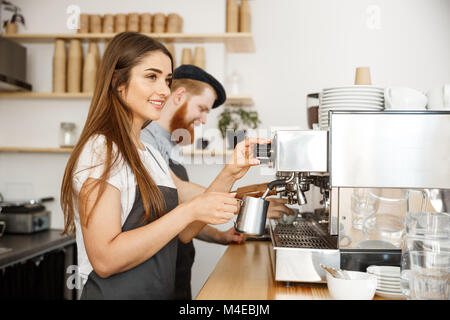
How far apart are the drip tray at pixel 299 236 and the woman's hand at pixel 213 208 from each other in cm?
22

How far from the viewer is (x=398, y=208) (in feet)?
3.51

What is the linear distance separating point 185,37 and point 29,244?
149 centimetres

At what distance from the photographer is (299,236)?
4.17 ft

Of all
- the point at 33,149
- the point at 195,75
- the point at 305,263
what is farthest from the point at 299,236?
the point at 33,149

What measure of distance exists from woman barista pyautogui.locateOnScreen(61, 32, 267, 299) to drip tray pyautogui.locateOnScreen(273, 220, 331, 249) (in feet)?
0.83

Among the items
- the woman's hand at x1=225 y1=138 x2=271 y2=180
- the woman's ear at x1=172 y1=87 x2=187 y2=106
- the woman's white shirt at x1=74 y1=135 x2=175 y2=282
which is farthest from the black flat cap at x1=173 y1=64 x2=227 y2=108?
the woman's white shirt at x1=74 y1=135 x2=175 y2=282

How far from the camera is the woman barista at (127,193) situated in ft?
3.09

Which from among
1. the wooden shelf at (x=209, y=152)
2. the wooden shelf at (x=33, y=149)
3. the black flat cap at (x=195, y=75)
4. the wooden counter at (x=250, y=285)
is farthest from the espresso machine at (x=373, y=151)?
the wooden shelf at (x=33, y=149)

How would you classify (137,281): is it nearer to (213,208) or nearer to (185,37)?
(213,208)

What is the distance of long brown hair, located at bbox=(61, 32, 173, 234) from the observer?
1020 mm

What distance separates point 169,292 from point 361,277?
531 mm
